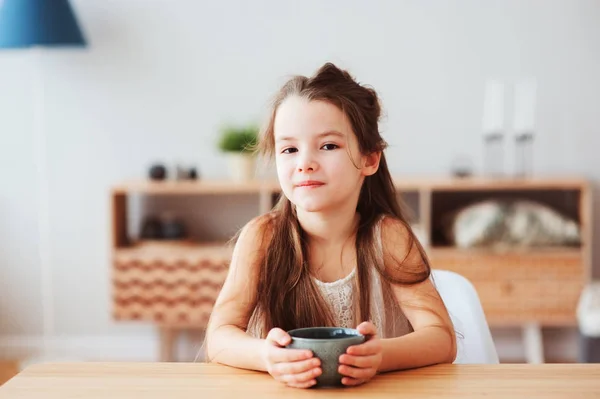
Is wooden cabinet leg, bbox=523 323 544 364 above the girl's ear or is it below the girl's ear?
below

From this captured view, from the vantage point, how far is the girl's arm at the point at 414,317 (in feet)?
3.74

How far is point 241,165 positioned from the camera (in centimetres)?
368

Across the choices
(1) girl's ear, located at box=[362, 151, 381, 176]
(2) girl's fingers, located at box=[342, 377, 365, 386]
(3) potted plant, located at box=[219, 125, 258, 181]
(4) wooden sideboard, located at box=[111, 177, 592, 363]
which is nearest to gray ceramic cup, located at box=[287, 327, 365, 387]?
(2) girl's fingers, located at box=[342, 377, 365, 386]

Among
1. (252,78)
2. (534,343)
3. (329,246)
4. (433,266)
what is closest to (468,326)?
(329,246)

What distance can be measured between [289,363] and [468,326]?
49cm

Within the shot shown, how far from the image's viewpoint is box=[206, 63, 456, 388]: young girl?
128cm

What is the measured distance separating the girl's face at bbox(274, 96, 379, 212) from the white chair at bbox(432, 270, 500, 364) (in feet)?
0.99

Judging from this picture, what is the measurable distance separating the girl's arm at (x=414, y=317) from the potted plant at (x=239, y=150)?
7.38 ft

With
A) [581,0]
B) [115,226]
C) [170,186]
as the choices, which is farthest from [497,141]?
[115,226]

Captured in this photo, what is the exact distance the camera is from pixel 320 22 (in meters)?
3.87

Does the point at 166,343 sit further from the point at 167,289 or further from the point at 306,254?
the point at 306,254

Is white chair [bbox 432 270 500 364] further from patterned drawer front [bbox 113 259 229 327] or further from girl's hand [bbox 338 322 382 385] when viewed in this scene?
patterned drawer front [bbox 113 259 229 327]

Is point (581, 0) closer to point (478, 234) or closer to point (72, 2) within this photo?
point (478, 234)

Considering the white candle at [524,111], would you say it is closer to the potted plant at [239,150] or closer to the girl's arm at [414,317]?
the potted plant at [239,150]
